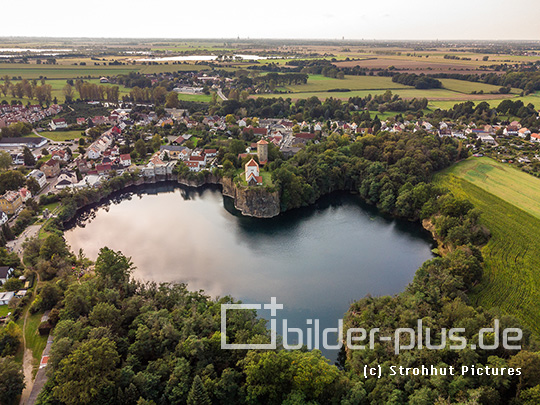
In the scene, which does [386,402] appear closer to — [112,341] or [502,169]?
[112,341]

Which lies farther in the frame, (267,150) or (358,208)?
(267,150)

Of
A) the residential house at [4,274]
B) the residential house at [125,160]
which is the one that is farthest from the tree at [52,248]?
the residential house at [125,160]

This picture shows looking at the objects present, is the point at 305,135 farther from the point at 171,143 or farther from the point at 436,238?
the point at 436,238

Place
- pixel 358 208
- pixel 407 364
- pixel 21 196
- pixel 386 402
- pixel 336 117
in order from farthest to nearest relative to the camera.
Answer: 1. pixel 336 117
2. pixel 358 208
3. pixel 21 196
4. pixel 407 364
5. pixel 386 402

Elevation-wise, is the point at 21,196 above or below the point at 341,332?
above

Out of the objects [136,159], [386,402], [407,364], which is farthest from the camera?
[136,159]

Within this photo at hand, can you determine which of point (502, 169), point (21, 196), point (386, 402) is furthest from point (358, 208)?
point (21, 196)

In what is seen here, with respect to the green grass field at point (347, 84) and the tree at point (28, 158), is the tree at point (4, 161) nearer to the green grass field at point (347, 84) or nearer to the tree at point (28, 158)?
the tree at point (28, 158)
